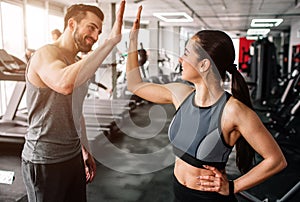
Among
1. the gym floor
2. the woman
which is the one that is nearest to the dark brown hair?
the woman

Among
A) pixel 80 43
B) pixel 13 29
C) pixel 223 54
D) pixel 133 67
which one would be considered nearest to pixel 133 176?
pixel 133 67

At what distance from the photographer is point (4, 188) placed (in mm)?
2404

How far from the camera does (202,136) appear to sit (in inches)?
42.4

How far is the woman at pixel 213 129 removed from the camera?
3.37 feet

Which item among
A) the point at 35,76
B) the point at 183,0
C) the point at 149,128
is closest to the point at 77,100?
the point at 35,76

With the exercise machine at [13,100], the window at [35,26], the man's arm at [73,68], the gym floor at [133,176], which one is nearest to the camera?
the man's arm at [73,68]

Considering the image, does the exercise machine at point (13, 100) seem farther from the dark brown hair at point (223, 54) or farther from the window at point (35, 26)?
the dark brown hair at point (223, 54)

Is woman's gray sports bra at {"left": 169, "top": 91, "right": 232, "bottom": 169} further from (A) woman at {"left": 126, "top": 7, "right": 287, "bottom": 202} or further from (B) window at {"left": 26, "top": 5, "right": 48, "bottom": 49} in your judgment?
(B) window at {"left": 26, "top": 5, "right": 48, "bottom": 49}

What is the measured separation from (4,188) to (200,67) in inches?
79.5

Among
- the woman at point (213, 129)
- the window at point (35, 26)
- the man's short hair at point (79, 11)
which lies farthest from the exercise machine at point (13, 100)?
the woman at point (213, 129)

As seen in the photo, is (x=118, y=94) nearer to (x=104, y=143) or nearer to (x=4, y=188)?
(x=104, y=143)

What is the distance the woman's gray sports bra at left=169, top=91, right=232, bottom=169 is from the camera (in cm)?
107

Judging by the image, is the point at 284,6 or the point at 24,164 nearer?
the point at 24,164

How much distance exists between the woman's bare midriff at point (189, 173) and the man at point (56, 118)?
0.43 metres
